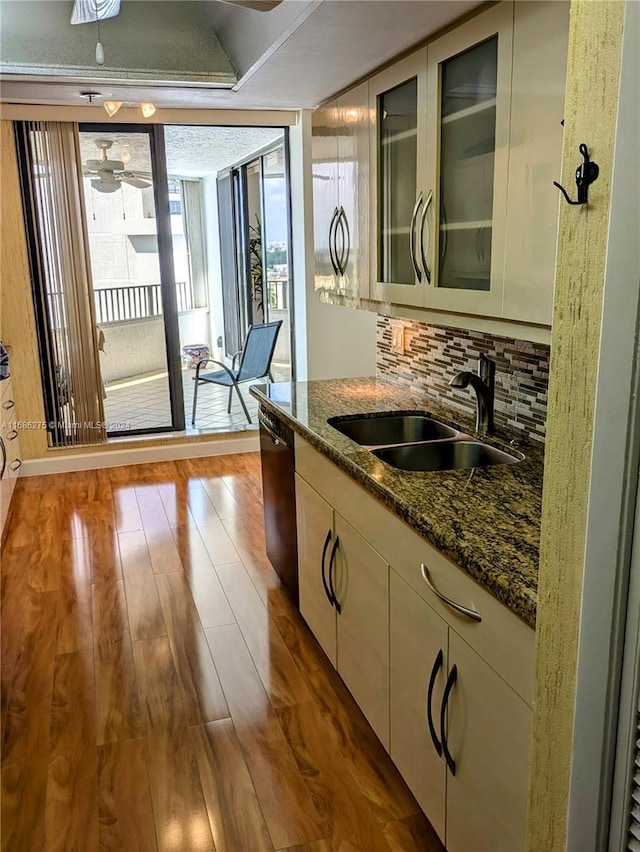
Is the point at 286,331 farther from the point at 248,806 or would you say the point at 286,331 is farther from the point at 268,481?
the point at 248,806

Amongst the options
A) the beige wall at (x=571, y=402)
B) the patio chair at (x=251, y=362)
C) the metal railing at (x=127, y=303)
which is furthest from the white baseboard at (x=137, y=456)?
the beige wall at (x=571, y=402)

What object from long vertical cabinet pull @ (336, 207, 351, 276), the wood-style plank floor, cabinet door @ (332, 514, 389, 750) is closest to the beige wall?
cabinet door @ (332, 514, 389, 750)

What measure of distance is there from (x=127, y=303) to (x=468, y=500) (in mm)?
4090

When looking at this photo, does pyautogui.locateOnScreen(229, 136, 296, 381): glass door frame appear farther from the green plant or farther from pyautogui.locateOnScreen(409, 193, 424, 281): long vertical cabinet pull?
pyautogui.locateOnScreen(409, 193, 424, 281): long vertical cabinet pull

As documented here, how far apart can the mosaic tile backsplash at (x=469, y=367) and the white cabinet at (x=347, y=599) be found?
672 mm

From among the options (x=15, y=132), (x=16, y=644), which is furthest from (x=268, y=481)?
(x=15, y=132)

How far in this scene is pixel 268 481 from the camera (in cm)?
325

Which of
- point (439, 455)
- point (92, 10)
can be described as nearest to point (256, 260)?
point (92, 10)

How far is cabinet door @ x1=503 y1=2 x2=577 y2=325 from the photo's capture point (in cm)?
155

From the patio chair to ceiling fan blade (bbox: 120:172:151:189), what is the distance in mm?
1282

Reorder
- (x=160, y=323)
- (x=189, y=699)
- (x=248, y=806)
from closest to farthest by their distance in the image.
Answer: (x=248, y=806) → (x=189, y=699) → (x=160, y=323)

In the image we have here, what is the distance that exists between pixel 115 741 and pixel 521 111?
2.22 meters

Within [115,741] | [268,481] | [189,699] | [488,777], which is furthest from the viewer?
[268,481]

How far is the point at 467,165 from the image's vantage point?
198cm
